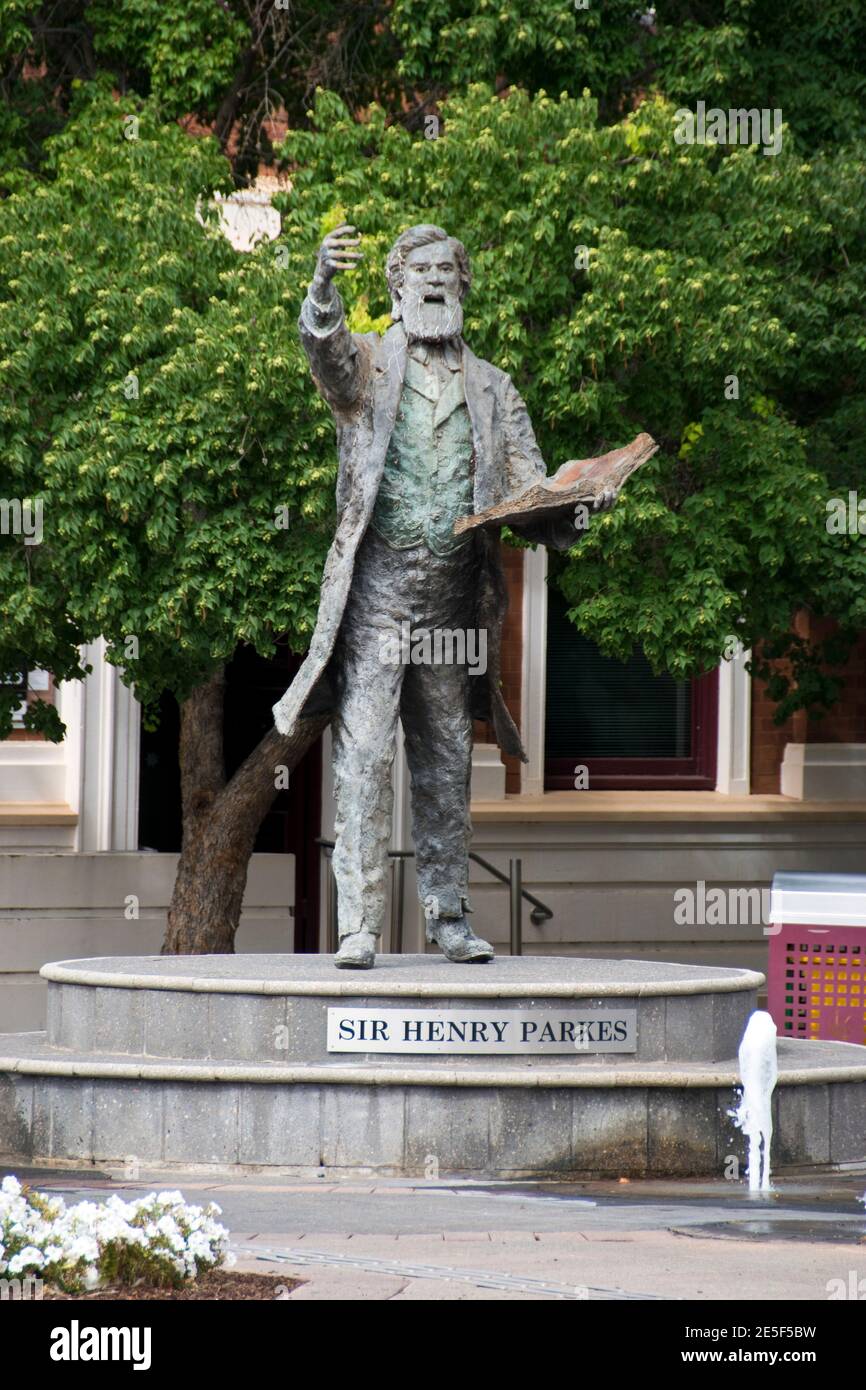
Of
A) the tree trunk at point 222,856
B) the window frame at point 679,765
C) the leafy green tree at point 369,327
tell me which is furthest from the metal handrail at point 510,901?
the leafy green tree at point 369,327

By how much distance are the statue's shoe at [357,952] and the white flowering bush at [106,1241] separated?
145 inches

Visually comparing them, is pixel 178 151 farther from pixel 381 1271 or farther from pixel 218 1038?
pixel 381 1271

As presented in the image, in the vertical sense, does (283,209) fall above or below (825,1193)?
above

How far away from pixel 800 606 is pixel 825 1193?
850cm

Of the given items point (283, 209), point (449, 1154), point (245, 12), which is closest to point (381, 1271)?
point (449, 1154)

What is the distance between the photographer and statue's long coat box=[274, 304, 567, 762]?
9.37 m

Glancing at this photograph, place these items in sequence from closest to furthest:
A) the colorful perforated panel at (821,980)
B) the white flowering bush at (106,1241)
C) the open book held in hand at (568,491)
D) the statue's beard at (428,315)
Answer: the white flowering bush at (106,1241)
the open book held in hand at (568,491)
the statue's beard at (428,315)
the colorful perforated panel at (821,980)

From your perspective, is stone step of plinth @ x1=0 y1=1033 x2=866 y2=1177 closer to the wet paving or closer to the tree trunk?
the wet paving

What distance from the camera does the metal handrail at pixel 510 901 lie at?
1878cm

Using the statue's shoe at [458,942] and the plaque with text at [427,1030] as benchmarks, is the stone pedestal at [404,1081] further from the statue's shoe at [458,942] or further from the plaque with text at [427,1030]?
the statue's shoe at [458,942]

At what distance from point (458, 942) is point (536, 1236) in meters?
3.25

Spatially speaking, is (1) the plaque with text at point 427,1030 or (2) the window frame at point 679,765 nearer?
(1) the plaque with text at point 427,1030

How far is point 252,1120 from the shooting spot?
8.51 m

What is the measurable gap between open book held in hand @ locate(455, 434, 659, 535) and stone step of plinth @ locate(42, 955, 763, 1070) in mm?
1855
